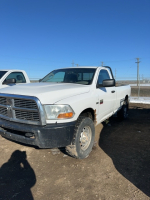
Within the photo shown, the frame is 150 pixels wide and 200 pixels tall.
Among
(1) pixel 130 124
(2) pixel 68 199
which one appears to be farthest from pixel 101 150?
(1) pixel 130 124

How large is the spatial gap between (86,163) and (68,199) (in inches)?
38.0

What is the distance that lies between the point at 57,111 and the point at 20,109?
66 cm

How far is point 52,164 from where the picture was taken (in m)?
3.10

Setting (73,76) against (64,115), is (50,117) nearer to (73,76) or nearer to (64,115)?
(64,115)

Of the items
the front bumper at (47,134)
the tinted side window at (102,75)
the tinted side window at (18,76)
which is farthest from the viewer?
the tinted side window at (18,76)

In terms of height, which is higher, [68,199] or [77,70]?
[77,70]

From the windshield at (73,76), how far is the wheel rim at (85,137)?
113 cm

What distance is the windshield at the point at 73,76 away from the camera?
4004 millimetres

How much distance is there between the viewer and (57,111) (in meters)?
2.59

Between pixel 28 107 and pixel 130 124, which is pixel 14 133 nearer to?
pixel 28 107

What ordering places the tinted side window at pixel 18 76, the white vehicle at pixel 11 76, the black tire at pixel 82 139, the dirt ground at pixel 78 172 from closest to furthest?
the dirt ground at pixel 78 172, the black tire at pixel 82 139, the white vehicle at pixel 11 76, the tinted side window at pixel 18 76

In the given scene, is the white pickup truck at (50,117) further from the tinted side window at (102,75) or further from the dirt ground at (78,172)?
the tinted side window at (102,75)

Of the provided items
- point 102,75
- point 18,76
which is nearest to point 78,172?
point 102,75

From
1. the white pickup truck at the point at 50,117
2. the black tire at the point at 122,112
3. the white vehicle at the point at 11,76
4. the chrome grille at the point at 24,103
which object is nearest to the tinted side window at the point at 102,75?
the white pickup truck at the point at 50,117
